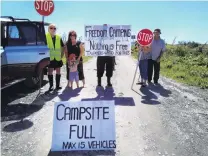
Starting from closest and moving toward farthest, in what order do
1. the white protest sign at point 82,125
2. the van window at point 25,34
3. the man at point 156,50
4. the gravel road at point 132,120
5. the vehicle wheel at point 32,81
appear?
1. the white protest sign at point 82,125
2. the gravel road at point 132,120
3. the van window at point 25,34
4. the vehicle wheel at point 32,81
5. the man at point 156,50

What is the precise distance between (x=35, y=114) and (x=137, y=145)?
2668 millimetres

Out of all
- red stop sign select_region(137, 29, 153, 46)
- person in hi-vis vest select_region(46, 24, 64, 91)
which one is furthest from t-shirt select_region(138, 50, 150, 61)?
person in hi-vis vest select_region(46, 24, 64, 91)

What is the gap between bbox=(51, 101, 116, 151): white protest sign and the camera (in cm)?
484

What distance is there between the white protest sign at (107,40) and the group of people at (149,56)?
1.17m

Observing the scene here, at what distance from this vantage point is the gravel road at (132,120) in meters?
5.14

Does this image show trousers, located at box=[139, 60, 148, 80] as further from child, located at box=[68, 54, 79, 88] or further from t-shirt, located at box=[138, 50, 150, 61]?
child, located at box=[68, 54, 79, 88]

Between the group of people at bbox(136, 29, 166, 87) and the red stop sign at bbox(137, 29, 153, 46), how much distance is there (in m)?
0.26

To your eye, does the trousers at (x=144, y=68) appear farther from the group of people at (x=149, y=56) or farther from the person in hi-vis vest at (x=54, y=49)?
the person in hi-vis vest at (x=54, y=49)

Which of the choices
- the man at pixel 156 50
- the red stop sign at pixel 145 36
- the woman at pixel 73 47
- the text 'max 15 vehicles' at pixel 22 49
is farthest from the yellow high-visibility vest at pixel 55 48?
the man at pixel 156 50

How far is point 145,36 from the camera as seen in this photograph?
34.0 feet

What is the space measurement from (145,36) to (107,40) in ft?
4.78

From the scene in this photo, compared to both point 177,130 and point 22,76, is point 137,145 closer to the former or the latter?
point 177,130

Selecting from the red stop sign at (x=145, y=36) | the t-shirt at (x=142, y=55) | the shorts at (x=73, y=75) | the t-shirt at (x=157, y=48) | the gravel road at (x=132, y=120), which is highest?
the red stop sign at (x=145, y=36)

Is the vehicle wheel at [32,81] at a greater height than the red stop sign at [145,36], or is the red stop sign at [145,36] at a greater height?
the red stop sign at [145,36]
